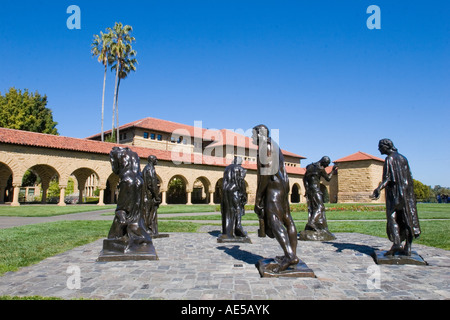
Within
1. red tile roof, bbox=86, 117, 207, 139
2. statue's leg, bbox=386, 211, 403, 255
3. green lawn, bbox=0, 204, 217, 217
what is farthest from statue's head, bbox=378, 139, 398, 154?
red tile roof, bbox=86, 117, 207, 139

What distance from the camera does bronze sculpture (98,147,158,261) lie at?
6.20m

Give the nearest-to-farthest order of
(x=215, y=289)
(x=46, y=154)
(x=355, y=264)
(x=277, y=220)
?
(x=215, y=289)
(x=277, y=220)
(x=355, y=264)
(x=46, y=154)

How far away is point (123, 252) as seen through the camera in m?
6.14

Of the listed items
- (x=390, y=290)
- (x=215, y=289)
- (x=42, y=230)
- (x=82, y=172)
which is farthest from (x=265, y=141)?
(x=82, y=172)

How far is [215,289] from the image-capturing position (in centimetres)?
419

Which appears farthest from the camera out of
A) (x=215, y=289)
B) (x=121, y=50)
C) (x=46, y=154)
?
(x=121, y=50)

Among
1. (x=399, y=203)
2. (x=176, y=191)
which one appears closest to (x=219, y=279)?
(x=399, y=203)

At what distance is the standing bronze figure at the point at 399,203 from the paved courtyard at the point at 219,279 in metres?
0.52

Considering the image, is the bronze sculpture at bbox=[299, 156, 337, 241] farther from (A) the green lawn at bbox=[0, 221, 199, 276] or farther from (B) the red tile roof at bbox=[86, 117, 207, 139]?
(B) the red tile roof at bbox=[86, 117, 207, 139]

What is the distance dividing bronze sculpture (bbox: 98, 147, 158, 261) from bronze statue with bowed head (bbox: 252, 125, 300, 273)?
103 inches

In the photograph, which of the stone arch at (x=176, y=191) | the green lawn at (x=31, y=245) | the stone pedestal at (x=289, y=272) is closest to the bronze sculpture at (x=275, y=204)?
the stone pedestal at (x=289, y=272)

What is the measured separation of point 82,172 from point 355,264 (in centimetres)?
3296

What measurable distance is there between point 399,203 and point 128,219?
213 inches
